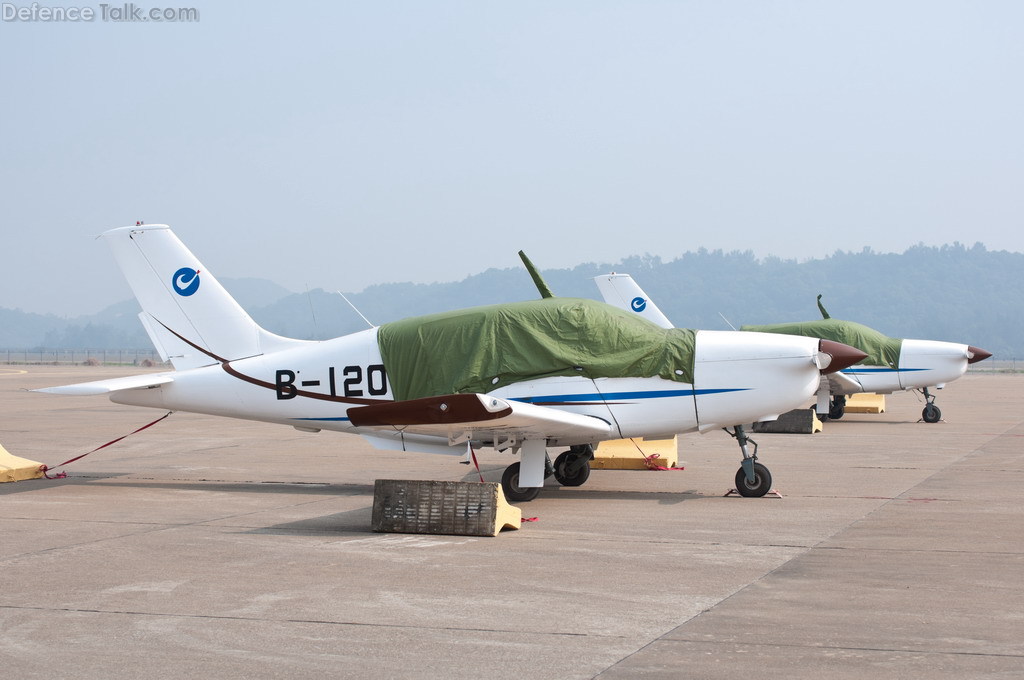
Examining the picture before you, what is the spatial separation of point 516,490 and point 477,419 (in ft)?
6.75

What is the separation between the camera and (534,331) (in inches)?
480

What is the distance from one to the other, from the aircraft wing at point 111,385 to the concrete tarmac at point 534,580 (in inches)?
45.5

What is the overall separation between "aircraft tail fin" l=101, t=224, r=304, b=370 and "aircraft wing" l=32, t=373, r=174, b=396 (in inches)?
17.8

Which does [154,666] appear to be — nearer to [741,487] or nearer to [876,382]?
[741,487]

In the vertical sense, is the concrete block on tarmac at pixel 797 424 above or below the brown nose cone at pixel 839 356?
below

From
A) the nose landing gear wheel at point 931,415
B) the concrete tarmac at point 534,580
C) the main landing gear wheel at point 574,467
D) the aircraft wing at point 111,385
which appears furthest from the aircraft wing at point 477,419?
the nose landing gear wheel at point 931,415

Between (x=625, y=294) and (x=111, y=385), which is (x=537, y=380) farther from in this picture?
(x=625, y=294)

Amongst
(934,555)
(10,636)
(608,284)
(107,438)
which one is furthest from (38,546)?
(608,284)

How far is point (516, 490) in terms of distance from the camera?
11.9m

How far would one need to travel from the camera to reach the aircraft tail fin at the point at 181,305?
13570mm

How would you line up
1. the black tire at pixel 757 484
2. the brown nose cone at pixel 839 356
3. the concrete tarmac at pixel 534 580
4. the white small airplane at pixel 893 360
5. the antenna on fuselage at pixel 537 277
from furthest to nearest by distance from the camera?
the white small airplane at pixel 893 360, the antenna on fuselage at pixel 537 277, the black tire at pixel 757 484, the brown nose cone at pixel 839 356, the concrete tarmac at pixel 534 580

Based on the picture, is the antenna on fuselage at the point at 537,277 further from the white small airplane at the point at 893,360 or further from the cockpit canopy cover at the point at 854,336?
the cockpit canopy cover at the point at 854,336

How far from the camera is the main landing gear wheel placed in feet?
43.1

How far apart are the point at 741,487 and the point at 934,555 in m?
3.74
